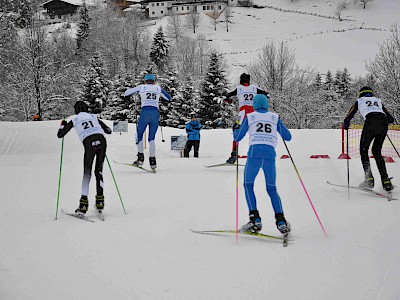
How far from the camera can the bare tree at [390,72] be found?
29.1m

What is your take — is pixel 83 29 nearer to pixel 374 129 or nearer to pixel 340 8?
pixel 340 8

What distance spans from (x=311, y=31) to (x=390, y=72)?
56.6 m

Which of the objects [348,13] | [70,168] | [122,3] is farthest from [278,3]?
[70,168]

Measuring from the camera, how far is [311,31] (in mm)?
81938

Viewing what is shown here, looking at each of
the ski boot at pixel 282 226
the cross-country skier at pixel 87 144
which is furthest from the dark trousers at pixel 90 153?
the ski boot at pixel 282 226

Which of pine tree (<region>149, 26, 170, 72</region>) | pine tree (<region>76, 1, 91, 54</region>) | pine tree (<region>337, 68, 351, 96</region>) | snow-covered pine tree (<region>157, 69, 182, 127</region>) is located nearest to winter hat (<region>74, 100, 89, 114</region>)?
snow-covered pine tree (<region>157, 69, 182, 127</region>)

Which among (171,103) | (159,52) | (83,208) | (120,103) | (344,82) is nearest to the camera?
(83,208)

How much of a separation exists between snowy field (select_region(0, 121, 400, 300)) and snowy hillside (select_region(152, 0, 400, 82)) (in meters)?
47.9

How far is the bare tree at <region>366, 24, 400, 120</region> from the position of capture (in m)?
29.1

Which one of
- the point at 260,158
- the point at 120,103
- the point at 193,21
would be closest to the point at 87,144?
the point at 260,158

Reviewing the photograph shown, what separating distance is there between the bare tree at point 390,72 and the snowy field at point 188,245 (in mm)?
23405

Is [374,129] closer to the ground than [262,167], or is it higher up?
higher up

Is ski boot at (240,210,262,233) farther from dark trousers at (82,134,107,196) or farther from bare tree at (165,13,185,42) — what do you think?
bare tree at (165,13,185,42)

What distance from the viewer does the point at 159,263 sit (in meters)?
4.08
